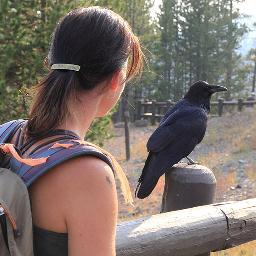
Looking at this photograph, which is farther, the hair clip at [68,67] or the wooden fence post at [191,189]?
the wooden fence post at [191,189]

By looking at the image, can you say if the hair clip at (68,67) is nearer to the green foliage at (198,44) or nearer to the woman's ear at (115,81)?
the woman's ear at (115,81)

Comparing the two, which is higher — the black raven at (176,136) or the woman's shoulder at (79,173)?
the woman's shoulder at (79,173)

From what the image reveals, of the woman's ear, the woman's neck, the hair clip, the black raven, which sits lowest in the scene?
the black raven

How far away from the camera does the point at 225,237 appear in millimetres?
2539

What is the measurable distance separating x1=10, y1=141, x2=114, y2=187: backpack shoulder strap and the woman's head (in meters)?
0.14

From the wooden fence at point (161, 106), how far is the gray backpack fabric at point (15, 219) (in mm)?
23269

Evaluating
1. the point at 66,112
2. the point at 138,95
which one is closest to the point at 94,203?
the point at 66,112

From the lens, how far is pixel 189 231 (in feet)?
7.66

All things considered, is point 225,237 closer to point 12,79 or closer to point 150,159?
point 150,159

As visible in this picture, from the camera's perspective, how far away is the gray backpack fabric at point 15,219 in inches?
44.7

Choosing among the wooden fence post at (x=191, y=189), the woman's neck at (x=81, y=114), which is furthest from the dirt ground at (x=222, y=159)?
the woman's neck at (x=81, y=114)

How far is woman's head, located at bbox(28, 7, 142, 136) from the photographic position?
1291 mm

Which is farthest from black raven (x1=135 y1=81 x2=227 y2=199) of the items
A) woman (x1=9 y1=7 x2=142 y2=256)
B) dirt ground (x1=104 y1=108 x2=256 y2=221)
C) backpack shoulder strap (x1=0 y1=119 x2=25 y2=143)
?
dirt ground (x1=104 y1=108 x2=256 y2=221)

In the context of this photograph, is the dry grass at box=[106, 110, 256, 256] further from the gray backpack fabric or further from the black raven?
the gray backpack fabric
